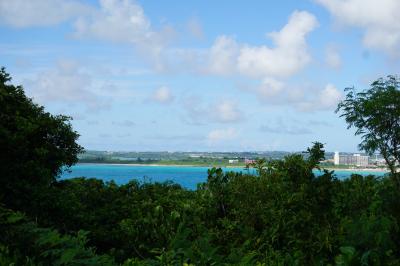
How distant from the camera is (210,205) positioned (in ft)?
41.0

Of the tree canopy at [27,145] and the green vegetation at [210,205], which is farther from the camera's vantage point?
the tree canopy at [27,145]

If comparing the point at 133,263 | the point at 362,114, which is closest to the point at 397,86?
the point at 362,114

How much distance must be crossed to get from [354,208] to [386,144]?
19.7 feet

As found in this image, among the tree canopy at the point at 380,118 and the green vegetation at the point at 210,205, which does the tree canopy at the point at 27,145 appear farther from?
the tree canopy at the point at 380,118

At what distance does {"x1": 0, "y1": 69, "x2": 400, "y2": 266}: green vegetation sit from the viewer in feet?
35.4

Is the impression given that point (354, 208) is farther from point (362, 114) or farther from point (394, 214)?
point (362, 114)

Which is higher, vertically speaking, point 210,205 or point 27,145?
point 27,145

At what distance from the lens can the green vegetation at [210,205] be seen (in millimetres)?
10797

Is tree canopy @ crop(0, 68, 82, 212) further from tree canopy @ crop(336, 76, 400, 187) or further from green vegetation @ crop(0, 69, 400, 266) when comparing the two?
tree canopy @ crop(336, 76, 400, 187)

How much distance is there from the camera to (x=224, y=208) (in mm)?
12508

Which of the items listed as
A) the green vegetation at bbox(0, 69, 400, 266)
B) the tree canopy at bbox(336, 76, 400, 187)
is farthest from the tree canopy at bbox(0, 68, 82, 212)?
the tree canopy at bbox(336, 76, 400, 187)

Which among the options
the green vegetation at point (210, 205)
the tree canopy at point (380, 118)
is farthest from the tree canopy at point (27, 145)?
the tree canopy at point (380, 118)

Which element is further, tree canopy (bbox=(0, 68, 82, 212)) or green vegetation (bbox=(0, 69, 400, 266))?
tree canopy (bbox=(0, 68, 82, 212))

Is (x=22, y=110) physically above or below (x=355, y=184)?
above
